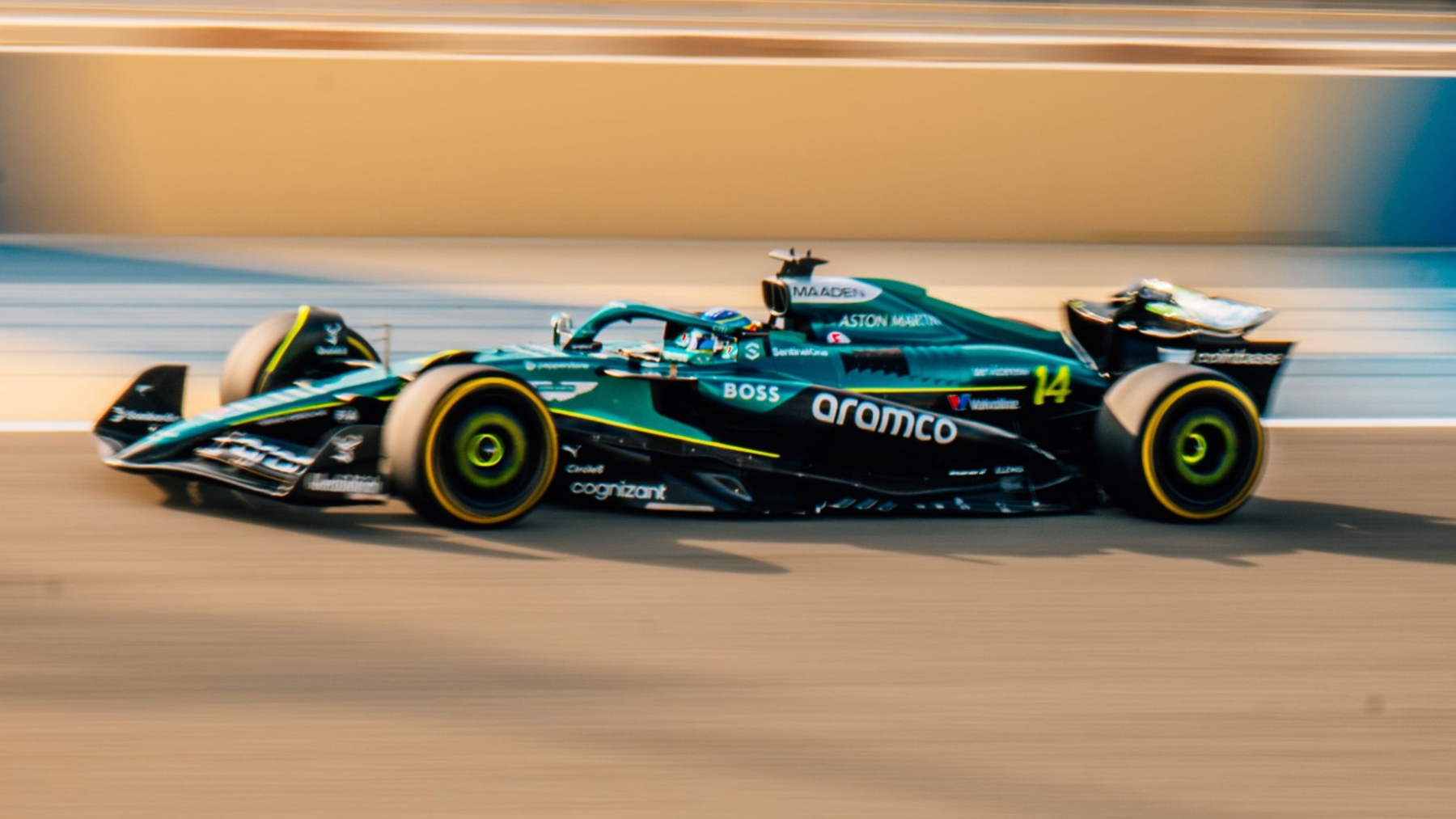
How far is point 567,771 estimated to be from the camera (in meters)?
3.85

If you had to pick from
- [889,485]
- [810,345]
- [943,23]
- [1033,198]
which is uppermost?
[943,23]

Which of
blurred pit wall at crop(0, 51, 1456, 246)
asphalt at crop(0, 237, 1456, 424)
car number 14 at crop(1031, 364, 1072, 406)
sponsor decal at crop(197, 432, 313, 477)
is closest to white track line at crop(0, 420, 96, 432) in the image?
asphalt at crop(0, 237, 1456, 424)

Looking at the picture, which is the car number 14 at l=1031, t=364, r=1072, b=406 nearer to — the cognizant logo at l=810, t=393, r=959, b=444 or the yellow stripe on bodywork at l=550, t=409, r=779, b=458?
the cognizant logo at l=810, t=393, r=959, b=444

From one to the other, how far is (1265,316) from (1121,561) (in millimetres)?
1550

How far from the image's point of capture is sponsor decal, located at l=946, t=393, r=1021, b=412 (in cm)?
646

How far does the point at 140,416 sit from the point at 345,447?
4.05 ft

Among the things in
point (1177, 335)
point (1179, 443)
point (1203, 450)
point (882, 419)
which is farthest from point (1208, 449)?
point (882, 419)

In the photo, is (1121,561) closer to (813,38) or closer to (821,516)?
(821,516)

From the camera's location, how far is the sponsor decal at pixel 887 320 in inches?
260

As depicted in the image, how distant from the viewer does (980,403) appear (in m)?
6.49

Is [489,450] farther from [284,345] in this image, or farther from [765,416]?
[284,345]

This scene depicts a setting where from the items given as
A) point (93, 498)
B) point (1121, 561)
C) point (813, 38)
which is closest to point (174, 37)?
point (813, 38)

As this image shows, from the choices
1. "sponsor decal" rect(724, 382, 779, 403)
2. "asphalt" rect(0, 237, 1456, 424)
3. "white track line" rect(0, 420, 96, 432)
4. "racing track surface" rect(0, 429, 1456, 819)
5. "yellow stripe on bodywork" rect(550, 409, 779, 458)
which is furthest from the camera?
"asphalt" rect(0, 237, 1456, 424)

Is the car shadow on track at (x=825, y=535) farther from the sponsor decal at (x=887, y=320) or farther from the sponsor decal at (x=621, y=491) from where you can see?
the sponsor decal at (x=887, y=320)
